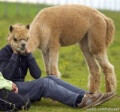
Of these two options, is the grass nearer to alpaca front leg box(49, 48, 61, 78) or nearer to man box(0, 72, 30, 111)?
man box(0, 72, 30, 111)

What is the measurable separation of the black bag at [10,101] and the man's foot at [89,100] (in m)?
0.96

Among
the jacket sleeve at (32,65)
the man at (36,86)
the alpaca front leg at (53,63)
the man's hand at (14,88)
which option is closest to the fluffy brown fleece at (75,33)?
the alpaca front leg at (53,63)

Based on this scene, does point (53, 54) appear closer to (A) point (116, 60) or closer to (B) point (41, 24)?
(B) point (41, 24)

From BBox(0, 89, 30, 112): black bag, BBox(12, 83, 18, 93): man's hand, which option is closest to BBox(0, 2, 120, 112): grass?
BBox(0, 89, 30, 112): black bag

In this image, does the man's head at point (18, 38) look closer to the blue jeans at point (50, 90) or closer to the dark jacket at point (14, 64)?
the dark jacket at point (14, 64)

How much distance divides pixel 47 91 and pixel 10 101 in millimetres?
712

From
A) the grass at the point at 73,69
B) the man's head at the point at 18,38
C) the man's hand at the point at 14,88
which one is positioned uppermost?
the man's head at the point at 18,38

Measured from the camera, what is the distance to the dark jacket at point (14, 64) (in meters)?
8.21

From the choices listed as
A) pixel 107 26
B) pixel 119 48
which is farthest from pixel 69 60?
pixel 107 26

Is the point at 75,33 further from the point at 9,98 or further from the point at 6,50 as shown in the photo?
the point at 9,98

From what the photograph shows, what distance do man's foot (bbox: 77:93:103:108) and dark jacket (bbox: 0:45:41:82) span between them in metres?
0.93

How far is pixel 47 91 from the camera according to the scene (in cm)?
825

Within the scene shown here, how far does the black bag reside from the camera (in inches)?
306

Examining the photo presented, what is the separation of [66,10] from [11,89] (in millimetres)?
2757
